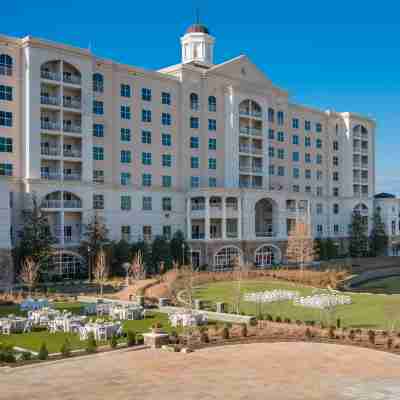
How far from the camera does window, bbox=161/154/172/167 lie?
2383 inches

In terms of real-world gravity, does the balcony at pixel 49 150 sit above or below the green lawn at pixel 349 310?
above

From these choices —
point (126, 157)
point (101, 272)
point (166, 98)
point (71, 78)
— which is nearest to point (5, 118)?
point (71, 78)

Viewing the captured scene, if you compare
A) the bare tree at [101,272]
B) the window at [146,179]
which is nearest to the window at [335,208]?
the window at [146,179]

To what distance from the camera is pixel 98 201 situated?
5444 cm

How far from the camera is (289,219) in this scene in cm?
6906

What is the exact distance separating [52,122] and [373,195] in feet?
173

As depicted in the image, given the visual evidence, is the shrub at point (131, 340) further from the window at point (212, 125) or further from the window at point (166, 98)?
the window at point (212, 125)

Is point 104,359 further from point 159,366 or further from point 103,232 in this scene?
point 103,232

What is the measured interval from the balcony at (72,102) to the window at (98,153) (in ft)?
14.8

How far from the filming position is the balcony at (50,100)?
1982 inches

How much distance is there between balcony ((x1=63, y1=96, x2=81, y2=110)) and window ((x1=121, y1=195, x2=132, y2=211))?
9.94 m

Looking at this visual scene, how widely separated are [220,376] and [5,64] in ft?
127

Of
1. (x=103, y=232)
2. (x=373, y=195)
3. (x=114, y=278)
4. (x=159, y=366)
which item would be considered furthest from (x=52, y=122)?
(x=373, y=195)

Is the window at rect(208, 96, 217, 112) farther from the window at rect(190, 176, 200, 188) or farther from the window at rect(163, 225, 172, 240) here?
the window at rect(163, 225, 172, 240)
